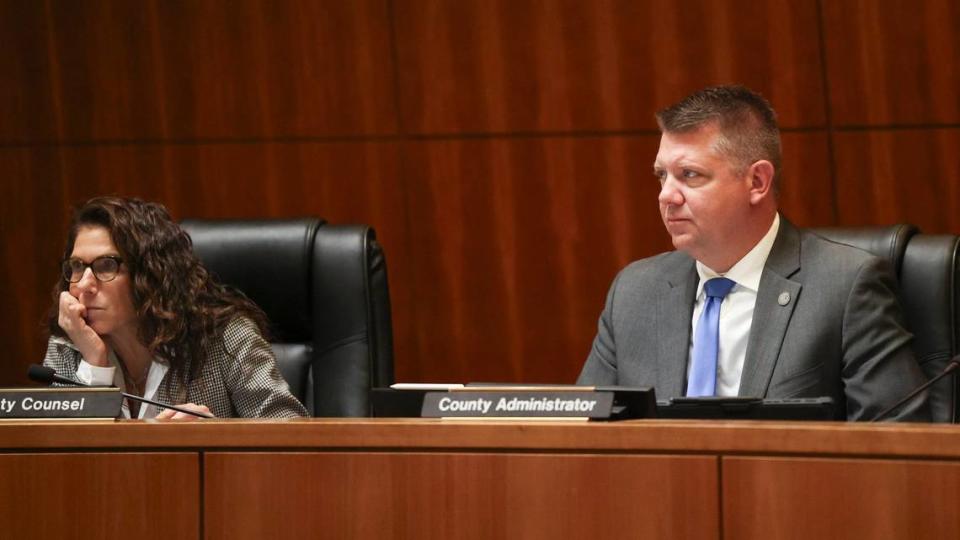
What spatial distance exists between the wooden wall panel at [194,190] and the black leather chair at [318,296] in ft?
3.34

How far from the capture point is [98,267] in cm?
279

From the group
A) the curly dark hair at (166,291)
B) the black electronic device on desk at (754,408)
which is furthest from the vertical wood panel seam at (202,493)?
the curly dark hair at (166,291)

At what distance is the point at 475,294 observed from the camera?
393 centimetres

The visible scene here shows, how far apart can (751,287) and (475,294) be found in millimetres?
1430

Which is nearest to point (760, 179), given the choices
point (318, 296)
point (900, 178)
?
point (318, 296)

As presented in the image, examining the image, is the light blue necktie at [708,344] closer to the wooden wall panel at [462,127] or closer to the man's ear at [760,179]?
the man's ear at [760,179]

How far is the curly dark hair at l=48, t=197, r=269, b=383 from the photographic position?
2799 mm

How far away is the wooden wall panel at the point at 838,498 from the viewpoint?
1.56 metres

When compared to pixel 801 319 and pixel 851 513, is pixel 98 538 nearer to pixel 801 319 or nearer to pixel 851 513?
pixel 851 513

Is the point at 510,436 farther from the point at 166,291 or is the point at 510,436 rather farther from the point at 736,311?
the point at 166,291

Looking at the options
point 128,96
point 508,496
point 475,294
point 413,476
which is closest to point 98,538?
point 413,476

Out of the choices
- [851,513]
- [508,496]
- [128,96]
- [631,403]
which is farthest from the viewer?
[128,96]

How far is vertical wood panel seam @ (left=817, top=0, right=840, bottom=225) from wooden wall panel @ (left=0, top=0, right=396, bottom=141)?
131 cm

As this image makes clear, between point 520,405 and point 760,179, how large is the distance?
1.05 m
